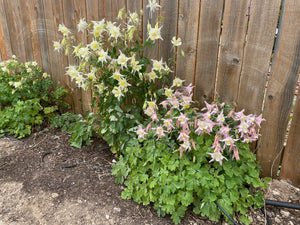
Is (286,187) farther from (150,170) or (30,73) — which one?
(30,73)

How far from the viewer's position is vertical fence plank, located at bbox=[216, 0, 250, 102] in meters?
1.93

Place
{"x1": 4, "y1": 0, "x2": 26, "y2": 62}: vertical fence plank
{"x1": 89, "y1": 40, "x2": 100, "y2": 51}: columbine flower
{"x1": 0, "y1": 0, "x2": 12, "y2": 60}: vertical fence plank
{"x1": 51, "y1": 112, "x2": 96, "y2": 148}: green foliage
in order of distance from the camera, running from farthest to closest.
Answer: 1. {"x1": 0, "y1": 0, "x2": 12, "y2": 60}: vertical fence plank
2. {"x1": 4, "y1": 0, "x2": 26, "y2": 62}: vertical fence plank
3. {"x1": 51, "y1": 112, "x2": 96, "y2": 148}: green foliage
4. {"x1": 89, "y1": 40, "x2": 100, "y2": 51}: columbine flower

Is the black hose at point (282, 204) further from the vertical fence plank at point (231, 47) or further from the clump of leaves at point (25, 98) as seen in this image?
the clump of leaves at point (25, 98)

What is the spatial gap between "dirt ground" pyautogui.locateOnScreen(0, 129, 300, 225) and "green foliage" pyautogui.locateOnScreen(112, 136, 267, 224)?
133mm

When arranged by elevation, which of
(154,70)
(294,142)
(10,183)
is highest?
(154,70)

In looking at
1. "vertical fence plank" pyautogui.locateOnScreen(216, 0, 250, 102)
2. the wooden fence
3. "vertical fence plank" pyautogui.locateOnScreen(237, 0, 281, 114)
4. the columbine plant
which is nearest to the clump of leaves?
the columbine plant

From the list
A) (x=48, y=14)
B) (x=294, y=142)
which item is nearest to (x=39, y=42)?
(x=48, y=14)

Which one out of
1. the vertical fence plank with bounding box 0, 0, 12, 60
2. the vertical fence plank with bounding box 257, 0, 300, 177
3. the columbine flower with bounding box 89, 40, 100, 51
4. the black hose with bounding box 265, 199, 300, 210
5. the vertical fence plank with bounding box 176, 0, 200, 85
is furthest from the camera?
the vertical fence plank with bounding box 0, 0, 12, 60

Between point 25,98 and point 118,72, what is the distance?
1.93 m

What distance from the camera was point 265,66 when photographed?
1.93 metres

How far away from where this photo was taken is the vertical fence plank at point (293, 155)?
1946 mm

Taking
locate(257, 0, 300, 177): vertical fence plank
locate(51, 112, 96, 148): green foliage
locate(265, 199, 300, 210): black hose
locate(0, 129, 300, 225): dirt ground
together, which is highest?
locate(257, 0, 300, 177): vertical fence plank

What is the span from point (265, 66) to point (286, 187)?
1.05 meters

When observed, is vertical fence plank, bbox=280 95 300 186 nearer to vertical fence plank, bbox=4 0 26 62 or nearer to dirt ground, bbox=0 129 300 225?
dirt ground, bbox=0 129 300 225
